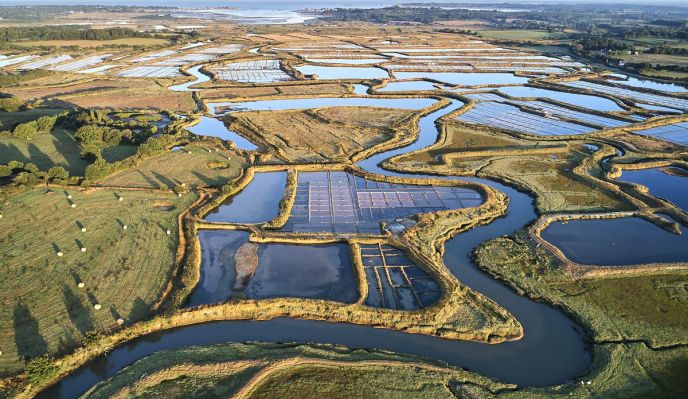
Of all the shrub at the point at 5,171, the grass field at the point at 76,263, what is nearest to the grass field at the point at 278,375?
the grass field at the point at 76,263

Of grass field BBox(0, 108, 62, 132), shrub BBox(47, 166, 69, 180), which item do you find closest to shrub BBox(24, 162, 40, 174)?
shrub BBox(47, 166, 69, 180)

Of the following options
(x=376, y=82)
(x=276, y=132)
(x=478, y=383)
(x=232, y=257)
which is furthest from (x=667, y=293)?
(x=376, y=82)

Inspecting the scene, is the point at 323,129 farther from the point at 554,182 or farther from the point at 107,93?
the point at 107,93

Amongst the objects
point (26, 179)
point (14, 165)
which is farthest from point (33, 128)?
point (26, 179)

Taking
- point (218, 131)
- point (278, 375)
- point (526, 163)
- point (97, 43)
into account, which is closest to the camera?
point (278, 375)

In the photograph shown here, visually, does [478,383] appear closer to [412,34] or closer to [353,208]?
[353,208]

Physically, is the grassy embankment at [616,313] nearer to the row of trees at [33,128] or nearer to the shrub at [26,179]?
the shrub at [26,179]
